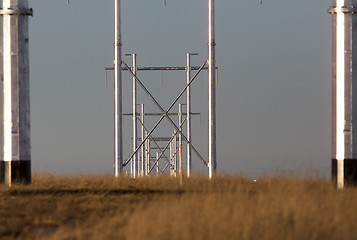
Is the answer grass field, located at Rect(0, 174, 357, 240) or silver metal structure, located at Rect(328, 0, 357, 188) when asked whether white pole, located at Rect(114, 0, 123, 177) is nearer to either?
grass field, located at Rect(0, 174, 357, 240)

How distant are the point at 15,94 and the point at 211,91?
9.04 m

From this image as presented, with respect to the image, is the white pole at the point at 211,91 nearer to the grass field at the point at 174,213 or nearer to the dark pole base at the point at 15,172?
the grass field at the point at 174,213

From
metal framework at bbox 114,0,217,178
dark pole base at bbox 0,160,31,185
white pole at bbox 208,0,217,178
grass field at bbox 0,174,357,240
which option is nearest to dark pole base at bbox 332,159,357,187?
grass field at bbox 0,174,357,240

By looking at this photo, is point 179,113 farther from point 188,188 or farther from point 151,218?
point 151,218

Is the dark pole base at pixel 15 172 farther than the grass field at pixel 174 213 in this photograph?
Yes

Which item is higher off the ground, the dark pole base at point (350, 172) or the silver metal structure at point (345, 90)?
the silver metal structure at point (345, 90)

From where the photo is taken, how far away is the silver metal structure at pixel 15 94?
64.9 feet

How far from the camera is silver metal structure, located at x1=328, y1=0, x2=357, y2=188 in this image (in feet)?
63.0

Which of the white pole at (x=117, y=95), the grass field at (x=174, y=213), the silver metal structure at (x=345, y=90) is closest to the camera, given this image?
the grass field at (x=174, y=213)

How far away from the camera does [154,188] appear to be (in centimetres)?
1892

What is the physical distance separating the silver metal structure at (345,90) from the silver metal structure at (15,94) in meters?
8.74

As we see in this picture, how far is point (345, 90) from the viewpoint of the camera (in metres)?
19.2

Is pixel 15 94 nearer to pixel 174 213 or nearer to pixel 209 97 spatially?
pixel 209 97

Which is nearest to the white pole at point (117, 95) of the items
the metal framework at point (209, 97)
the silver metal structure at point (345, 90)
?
the metal framework at point (209, 97)
